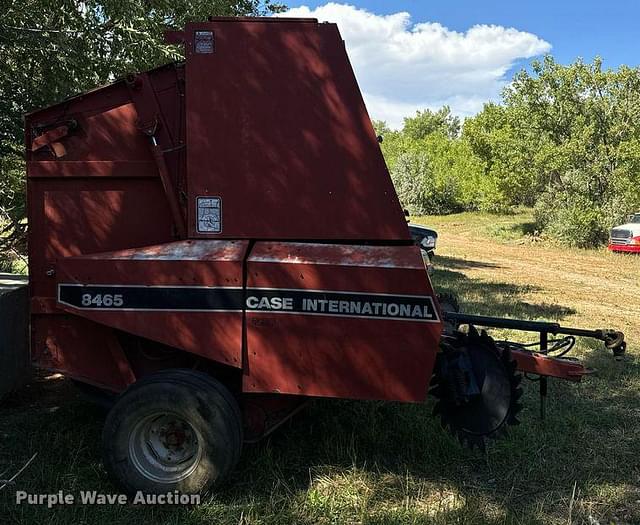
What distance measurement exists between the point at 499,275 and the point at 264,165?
11.7 m

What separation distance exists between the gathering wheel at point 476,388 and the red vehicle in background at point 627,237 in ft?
56.4

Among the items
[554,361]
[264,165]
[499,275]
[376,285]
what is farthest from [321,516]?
[499,275]

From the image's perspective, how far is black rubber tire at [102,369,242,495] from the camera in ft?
10.7

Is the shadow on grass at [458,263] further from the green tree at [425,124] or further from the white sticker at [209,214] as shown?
the green tree at [425,124]

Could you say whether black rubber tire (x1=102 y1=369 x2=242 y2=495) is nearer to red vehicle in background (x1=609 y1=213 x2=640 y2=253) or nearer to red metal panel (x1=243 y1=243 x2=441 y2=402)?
red metal panel (x1=243 y1=243 x2=441 y2=402)

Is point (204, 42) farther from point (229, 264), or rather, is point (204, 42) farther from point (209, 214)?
point (229, 264)

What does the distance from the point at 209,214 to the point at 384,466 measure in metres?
2.02

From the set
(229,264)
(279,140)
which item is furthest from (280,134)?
(229,264)

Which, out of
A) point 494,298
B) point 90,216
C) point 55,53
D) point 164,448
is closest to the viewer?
point 164,448

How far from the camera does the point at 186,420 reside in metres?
3.26

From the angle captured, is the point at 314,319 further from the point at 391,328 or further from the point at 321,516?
the point at 321,516

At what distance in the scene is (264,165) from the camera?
3.49 meters

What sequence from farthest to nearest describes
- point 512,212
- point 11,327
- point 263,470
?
point 512,212, point 11,327, point 263,470

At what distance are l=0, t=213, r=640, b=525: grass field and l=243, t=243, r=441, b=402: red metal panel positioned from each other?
0.68 meters
